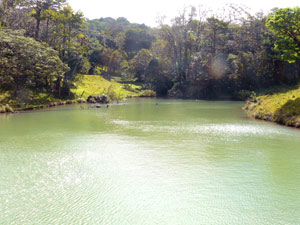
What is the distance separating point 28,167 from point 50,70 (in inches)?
1143

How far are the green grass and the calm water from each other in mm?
32454

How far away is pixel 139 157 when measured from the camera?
15430 mm

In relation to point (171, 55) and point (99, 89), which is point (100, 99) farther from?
point (171, 55)

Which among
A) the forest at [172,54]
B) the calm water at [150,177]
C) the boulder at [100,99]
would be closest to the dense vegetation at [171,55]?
the forest at [172,54]

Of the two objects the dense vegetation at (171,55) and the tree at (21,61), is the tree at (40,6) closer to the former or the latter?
the dense vegetation at (171,55)

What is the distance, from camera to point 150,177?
12.5 metres

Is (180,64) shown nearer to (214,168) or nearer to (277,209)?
(214,168)

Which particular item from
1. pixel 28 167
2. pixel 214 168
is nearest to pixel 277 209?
pixel 214 168

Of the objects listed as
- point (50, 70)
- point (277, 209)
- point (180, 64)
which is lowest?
point (277, 209)

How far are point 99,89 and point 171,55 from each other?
76.3ft

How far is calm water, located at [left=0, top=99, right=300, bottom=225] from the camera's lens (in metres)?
9.05

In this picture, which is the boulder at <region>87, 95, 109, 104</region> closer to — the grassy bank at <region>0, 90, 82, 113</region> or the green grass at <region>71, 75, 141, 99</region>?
the green grass at <region>71, 75, 141, 99</region>

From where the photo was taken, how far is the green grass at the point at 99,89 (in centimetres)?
5472

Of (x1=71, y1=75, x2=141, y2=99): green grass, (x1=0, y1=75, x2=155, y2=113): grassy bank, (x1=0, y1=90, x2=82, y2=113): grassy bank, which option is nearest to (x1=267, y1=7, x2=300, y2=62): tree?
(x1=0, y1=90, x2=82, y2=113): grassy bank
